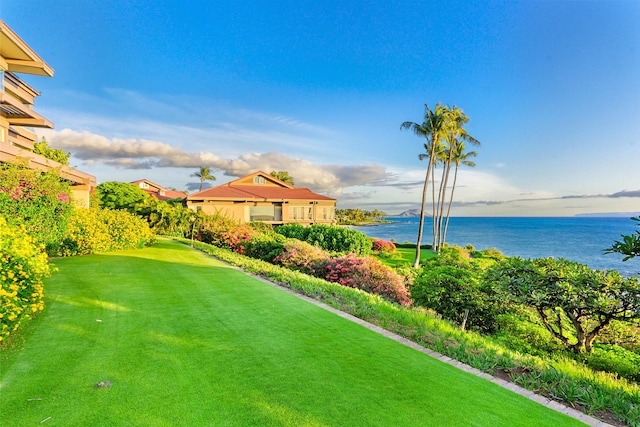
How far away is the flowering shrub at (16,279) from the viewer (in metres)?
3.92

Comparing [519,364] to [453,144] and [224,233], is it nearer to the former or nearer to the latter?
[224,233]

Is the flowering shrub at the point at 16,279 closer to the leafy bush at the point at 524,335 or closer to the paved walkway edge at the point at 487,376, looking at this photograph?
the paved walkway edge at the point at 487,376

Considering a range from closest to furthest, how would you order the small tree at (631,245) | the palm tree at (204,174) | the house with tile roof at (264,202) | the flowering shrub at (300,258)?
the small tree at (631,245)
the flowering shrub at (300,258)
the house with tile roof at (264,202)
the palm tree at (204,174)

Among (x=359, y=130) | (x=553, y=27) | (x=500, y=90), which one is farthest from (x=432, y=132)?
(x=553, y=27)

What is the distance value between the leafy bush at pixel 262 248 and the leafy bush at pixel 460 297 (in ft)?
22.6

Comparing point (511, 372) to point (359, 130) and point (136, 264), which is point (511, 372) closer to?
point (136, 264)

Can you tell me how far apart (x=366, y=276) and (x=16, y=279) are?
29.9 feet

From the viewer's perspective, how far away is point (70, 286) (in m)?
6.86

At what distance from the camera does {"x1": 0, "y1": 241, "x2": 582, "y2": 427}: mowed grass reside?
287 cm

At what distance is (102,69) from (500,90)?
1767 centimetres

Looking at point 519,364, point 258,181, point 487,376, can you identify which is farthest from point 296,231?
point 487,376

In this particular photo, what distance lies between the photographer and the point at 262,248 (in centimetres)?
1521

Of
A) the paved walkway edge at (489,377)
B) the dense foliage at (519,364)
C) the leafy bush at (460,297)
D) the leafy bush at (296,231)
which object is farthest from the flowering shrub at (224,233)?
the paved walkway edge at (489,377)

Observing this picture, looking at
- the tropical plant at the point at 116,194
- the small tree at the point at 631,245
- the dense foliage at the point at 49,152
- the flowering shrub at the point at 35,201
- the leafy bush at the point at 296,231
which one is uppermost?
the dense foliage at the point at 49,152
